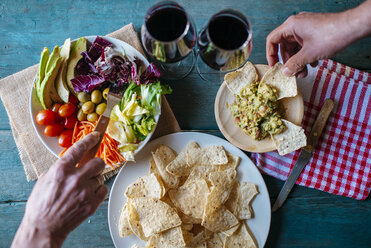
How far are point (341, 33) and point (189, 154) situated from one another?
1.05 m

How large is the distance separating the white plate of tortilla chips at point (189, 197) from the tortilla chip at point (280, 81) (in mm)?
448

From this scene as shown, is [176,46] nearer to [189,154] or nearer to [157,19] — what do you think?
[157,19]

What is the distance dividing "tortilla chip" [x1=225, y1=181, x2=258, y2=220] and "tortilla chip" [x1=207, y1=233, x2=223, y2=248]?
7.5 inches

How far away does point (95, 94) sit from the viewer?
1899 mm

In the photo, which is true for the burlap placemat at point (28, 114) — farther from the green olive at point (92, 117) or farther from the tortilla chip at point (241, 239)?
the tortilla chip at point (241, 239)

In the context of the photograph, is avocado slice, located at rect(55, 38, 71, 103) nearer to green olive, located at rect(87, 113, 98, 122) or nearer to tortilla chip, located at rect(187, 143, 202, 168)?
green olive, located at rect(87, 113, 98, 122)

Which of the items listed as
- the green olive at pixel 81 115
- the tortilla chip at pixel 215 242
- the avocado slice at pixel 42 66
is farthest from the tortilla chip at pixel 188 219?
the avocado slice at pixel 42 66

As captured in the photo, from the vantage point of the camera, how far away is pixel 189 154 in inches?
75.3

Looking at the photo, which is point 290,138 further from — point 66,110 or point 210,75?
point 66,110

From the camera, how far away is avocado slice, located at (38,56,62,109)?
182 cm

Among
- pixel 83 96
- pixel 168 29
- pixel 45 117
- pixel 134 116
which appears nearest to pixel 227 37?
pixel 168 29

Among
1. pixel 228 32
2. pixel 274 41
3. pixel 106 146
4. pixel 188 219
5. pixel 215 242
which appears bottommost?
pixel 215 242

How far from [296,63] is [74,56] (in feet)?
4.29

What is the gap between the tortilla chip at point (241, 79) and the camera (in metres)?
1.88
